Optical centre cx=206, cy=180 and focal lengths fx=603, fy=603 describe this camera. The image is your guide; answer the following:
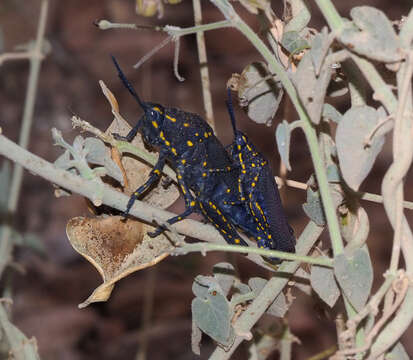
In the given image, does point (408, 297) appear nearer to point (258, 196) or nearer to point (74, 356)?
point (258, 196)

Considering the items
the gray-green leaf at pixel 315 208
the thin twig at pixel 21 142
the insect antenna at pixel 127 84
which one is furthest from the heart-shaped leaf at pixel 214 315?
the thin twig at pixel 21 142

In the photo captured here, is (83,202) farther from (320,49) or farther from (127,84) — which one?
(320,49)

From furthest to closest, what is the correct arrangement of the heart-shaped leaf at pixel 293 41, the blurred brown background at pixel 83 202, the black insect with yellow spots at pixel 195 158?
1. the blurred brown background at pixel 83 202
2. the black insect with yellow spots at pixel 195 158
3. the heart-shaped leaf at pixel 293 41

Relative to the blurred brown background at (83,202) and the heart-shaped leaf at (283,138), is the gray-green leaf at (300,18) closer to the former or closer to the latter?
the heart-shaped leaf at (283,138)

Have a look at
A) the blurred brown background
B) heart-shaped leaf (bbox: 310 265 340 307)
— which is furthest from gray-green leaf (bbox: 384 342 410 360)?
the blurred brown background

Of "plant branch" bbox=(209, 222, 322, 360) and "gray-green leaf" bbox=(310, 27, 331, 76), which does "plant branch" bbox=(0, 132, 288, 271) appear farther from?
"gray-green leaf" bbox=(310, 27, 331, 76)

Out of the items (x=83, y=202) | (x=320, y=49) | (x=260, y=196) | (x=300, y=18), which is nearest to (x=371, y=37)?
(x=320, y=49)
